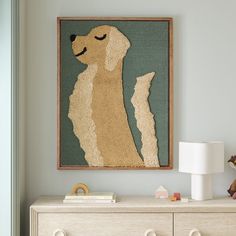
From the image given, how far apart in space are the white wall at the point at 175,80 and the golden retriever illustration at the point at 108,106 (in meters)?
0.11

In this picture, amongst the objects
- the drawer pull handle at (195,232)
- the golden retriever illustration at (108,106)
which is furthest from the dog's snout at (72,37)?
the drawer pull handle at (195,232)

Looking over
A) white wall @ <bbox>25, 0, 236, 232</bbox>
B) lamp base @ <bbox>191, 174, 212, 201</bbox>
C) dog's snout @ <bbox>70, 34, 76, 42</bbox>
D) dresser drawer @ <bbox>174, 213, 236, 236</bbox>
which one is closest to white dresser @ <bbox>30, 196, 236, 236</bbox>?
dresser drawer @ <bbox>174, 213, 236, 236</bbox>

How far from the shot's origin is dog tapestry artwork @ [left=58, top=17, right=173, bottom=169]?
301cm

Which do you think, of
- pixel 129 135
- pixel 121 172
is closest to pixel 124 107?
pixel 129 135

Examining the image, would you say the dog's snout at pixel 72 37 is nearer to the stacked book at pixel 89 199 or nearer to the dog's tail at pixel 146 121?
the dog's tail at pixel 146 121

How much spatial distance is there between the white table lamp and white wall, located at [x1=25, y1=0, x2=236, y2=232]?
20 centimetres

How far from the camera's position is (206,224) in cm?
271

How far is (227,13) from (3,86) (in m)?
1.37

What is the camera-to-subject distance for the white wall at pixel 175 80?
304 centimetres

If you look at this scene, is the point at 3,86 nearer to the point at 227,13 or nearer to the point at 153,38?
the point at 153,38

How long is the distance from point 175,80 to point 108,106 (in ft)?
1.39

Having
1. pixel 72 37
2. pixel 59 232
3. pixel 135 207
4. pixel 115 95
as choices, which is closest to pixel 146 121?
pixel 115 95

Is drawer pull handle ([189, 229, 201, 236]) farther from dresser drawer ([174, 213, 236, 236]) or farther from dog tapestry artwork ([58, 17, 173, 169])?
dog tapestry artwork ([58, 17, 173, 169])

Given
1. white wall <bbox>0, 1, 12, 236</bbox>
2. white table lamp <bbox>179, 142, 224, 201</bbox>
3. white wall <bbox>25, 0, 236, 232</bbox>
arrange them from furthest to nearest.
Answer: white wall <bbox>25, 0, 236, 232</bbox> < white table lamp <bbox>179, 142, 224, 201</bbox> < white wall <bbox>0, 1, 12, 236</bbox>
